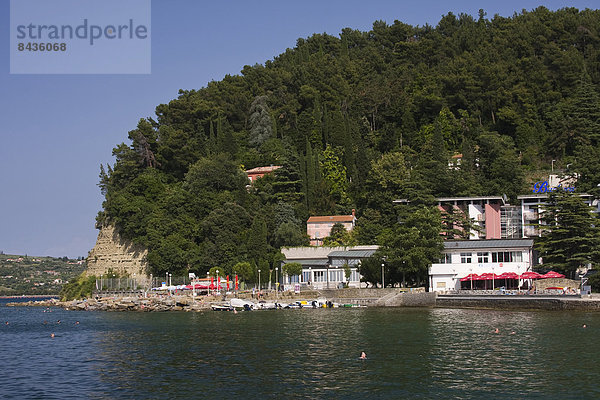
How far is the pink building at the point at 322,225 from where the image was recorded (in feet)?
296

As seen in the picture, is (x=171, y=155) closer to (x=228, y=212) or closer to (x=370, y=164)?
(x=228, y=212)

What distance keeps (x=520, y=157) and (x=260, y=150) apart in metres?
40.8

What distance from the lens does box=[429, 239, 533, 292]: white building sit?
71.9m

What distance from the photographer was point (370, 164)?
95500 mm

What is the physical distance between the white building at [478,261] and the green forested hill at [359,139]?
978 centimetres

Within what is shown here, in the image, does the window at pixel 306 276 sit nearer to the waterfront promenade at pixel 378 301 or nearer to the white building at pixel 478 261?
the waterfront promenade at pixel 378 301

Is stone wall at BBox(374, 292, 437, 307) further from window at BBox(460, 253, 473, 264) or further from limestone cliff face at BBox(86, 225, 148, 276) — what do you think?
limestone cliff face at BBox(86, 225, 148, 276)

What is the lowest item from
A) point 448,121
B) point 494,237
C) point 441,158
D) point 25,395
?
point 25,395

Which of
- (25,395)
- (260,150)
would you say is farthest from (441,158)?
(25,395)

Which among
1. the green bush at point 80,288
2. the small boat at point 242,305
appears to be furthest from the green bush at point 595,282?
the green bush at point 80,288

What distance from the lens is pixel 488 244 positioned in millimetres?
73938

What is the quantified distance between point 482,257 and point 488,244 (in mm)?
1598

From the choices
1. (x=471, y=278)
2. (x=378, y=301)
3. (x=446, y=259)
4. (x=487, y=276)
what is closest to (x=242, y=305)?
(x=378, y=301)

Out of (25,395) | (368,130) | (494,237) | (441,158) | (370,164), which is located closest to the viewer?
(25,395)
